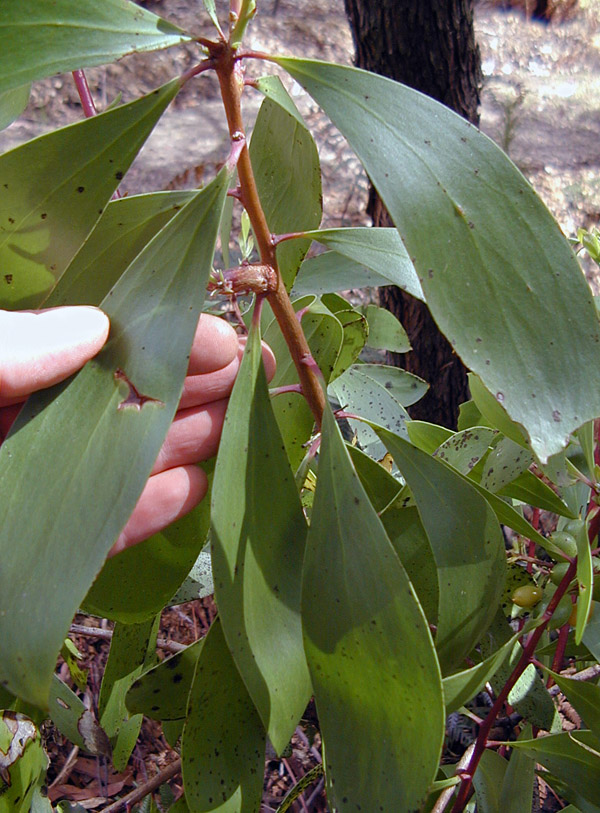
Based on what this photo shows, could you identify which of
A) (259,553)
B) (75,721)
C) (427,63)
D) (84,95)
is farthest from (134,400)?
(427,63)

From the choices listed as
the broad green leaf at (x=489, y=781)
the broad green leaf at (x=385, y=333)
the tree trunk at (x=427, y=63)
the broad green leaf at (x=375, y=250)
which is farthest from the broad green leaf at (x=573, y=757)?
the tree trunk at (x=427, y=63)

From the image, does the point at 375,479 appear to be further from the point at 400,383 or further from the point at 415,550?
the point at 400,383

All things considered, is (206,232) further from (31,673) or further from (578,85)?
(578,85)

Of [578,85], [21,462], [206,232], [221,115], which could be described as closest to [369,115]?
[206,232]

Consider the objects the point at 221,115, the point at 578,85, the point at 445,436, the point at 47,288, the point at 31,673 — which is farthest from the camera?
the point at 578,85

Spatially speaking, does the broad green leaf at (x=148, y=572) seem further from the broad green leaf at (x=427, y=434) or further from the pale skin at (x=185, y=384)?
the broad green leaf at (x=427, y=434)

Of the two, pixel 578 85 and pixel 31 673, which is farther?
pixel 578 85
